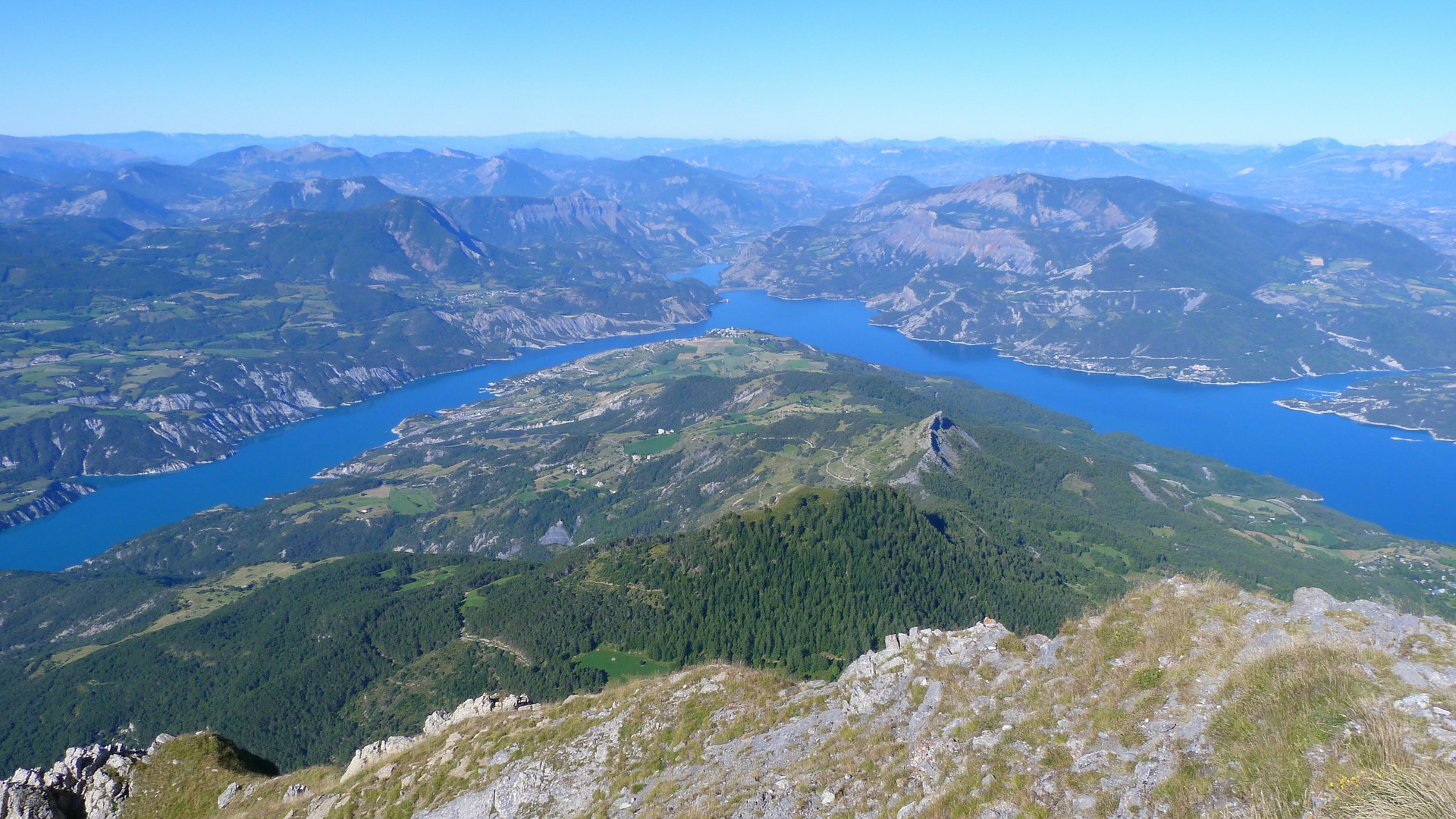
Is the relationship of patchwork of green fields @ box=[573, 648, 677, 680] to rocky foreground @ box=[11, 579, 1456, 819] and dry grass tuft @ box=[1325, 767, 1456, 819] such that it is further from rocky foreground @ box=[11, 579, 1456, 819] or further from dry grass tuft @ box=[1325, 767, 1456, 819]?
dry grass tuft @ box=[1325, 767, 1456, 819]

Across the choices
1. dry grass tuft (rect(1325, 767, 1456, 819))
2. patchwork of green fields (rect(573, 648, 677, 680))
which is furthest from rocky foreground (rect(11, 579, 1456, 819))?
patchwork of green fields (rect(573, 648, 677, 680))

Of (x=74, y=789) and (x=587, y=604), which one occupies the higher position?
(x=74, y=789)

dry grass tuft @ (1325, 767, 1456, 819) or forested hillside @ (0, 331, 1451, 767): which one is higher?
dry grass tuft @ (1325, 767, 1456, 819)

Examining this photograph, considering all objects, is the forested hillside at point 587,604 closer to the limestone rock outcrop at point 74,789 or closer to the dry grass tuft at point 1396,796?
the limestone rock outcrop at point 74,789

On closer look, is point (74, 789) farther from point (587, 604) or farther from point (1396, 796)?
point (587, 604)

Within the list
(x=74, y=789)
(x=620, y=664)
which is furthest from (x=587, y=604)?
(x=74, y=789)

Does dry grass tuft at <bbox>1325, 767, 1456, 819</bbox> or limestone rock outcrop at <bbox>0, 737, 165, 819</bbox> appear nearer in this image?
dry grass tuft at <bbox>1325, 767, 1456, 819</bbox>

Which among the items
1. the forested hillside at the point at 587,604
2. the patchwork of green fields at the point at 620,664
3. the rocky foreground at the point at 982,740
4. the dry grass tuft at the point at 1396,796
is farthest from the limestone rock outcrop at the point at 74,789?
the patchwork of green fields at the point at 620,664

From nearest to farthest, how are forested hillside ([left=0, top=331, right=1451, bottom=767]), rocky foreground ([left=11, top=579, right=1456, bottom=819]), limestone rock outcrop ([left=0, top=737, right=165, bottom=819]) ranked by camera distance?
rocky foreground ([left=11, top=579, right=1456, bottom=819]), limestone rock outcrop ([left=0, top=737, right=165, bottom=819]), forested hillside ([left=0, top=331, right=1451, bottom=767])

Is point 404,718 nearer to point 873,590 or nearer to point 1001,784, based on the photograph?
point 873,590
